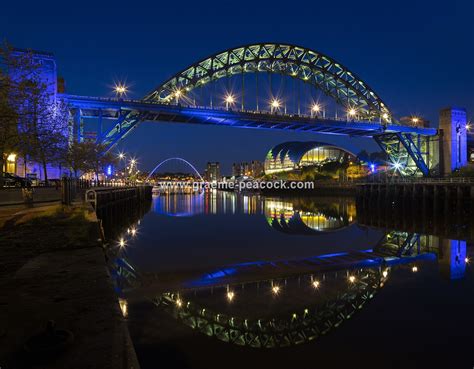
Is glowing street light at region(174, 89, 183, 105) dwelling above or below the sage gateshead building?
above

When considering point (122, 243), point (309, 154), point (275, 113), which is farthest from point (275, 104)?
point (309, 154)

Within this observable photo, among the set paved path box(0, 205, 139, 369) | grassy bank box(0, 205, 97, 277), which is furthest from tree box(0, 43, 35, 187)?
paved path box(0, 205, 139, 369)

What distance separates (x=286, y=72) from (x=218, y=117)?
49.4 feet

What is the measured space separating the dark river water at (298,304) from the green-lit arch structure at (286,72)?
33.0m

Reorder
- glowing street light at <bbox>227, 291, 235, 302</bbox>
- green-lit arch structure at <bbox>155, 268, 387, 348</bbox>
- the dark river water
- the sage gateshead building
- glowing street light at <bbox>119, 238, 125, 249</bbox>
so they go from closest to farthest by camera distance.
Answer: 1. the dark river water
2. green-lit arch structure at <bbox>155, 268, 387, 348</bbox>
3. glowing street light at <bbox>227, 291, 235, 302</bbox>
4. glowing street light at <bbox>119, 238, 125, 249</bbox>
5. the sage gateshead building

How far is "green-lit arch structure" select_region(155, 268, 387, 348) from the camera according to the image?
6.74 meters

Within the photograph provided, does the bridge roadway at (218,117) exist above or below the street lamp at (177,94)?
below

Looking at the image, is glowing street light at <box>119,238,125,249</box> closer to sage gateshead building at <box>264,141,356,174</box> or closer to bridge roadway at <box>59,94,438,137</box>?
bridge roadway at <box>59,94,438,137</box>

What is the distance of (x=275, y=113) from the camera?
52594mm

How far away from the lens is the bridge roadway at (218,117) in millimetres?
38938

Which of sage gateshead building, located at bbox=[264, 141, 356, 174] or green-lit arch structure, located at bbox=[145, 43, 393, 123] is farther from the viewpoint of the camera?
sage gateshead building, located at bbox=[264, 141, 356, 174]

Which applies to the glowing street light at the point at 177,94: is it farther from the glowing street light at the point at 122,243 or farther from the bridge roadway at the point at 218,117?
the glowing street light at the point at 122,243

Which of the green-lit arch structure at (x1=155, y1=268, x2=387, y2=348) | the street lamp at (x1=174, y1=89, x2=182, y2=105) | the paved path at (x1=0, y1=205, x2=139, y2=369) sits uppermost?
the street lamp at (x1=174, y1=89, x2=182, y2=105)

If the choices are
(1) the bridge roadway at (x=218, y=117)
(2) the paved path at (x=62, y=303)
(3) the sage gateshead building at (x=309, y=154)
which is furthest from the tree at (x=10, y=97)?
(3) the sage gateshead building at (x=309, y=154)
